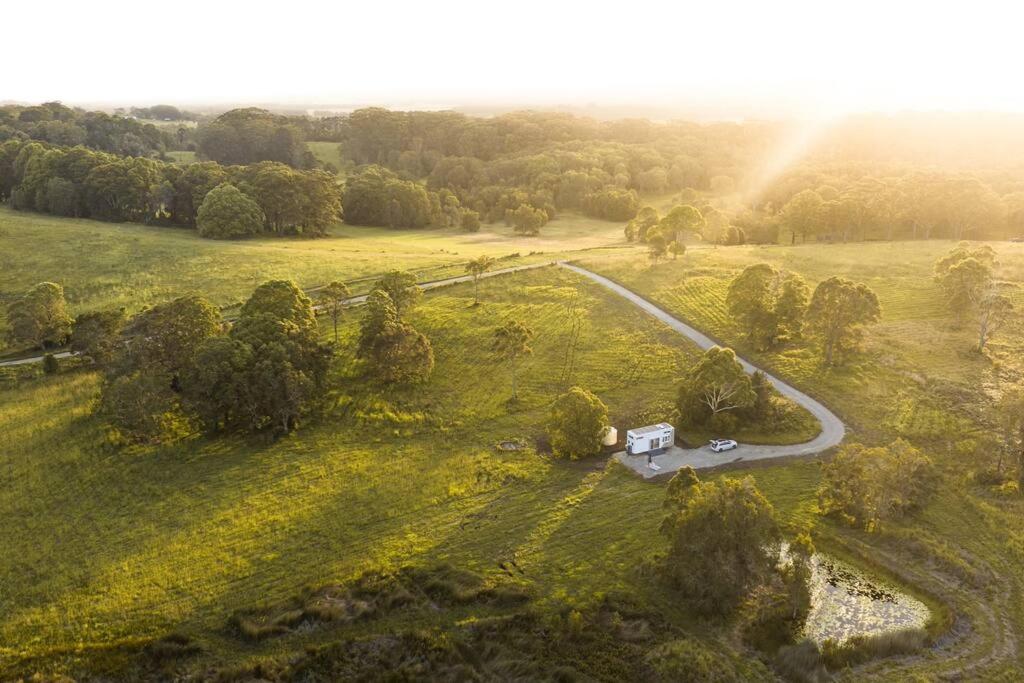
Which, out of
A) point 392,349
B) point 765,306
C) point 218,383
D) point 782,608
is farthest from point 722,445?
point 218,383

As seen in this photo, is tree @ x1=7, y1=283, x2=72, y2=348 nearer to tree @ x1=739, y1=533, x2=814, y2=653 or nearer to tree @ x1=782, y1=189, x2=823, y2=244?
tree @ x1=739, y1=533, x2=814, y2=653

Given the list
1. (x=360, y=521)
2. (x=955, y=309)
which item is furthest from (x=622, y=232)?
(x=360, y=521)

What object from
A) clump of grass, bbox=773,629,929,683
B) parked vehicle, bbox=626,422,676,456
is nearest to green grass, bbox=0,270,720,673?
parked vehicle, bbox=626,422,676,456

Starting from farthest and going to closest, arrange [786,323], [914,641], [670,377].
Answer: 1. [786,323]
2. [670,377]
3. [914,641]

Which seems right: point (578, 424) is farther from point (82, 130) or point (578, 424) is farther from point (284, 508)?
point (82, 130)

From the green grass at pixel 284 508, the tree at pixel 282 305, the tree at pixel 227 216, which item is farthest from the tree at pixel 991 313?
the tree at pixel 227 216

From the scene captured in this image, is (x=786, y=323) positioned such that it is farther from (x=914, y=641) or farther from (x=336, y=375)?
(x=336, y=375)

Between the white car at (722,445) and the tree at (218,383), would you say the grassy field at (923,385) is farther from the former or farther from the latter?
the tree at (218,383)
